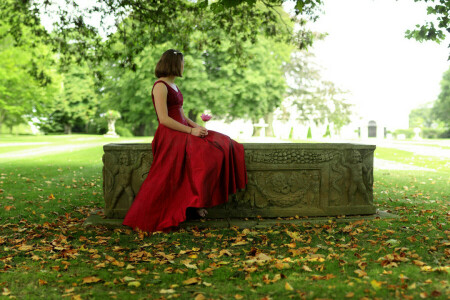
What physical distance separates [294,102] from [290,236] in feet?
122

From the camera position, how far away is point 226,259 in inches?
176

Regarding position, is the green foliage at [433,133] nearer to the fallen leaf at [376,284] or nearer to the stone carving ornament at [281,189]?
the stone carving ornament at [281,189]

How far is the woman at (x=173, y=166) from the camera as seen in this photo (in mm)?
5551

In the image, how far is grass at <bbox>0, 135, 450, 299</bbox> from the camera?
11.8 feet

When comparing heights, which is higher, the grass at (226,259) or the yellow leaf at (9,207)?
the yellow leaf at (9,207)

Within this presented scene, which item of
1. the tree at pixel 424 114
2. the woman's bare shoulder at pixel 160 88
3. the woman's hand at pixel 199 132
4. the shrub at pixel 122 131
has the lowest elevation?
the woman's hand at pixel 199 132

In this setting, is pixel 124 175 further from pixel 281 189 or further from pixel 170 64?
pixel 281 189

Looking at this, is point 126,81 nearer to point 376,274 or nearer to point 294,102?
point 294,102

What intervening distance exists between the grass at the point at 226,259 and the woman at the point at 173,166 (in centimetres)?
29

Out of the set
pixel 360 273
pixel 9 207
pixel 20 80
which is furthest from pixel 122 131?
pixel 360 273

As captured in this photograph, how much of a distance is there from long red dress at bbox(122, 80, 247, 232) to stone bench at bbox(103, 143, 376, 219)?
1.20 ft

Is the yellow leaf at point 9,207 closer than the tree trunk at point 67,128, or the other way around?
the yellow leaf at point 9,207

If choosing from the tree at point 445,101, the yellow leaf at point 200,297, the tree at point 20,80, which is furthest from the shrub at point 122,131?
the yellow leaf at point 200,297

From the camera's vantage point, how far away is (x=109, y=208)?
20.0 ft
